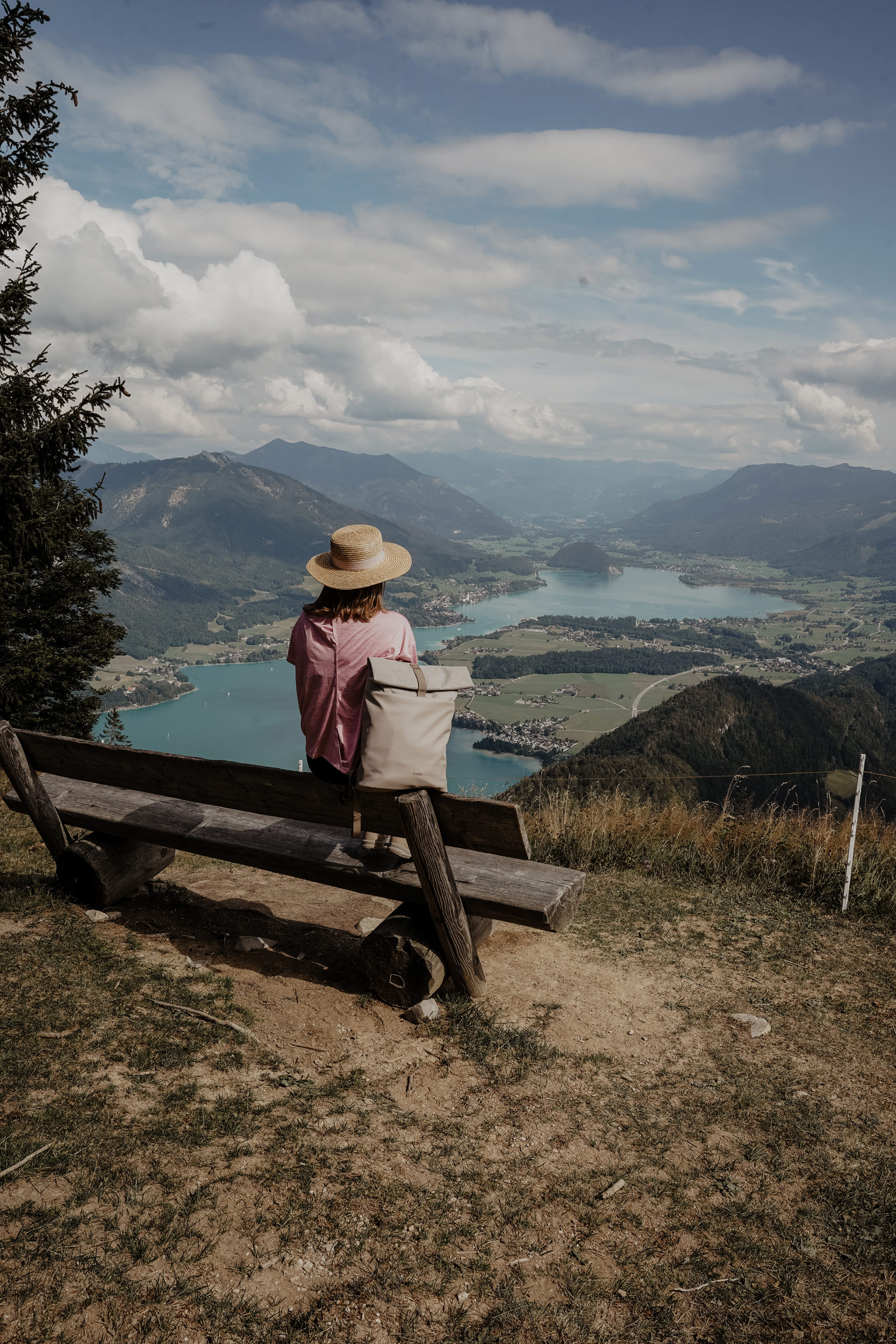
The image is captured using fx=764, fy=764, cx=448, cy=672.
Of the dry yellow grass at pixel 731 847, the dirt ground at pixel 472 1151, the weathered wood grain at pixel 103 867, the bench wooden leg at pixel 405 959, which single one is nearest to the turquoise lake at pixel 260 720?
the dry yellow grass at pixel 731 847

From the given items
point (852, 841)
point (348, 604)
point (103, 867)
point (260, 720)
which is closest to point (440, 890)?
point (348, 604)

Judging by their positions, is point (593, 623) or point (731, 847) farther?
point (593, 623)

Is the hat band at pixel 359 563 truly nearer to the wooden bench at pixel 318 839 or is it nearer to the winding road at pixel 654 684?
the wooden bench at pixel 318 839

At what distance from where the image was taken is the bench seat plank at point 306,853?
373cm

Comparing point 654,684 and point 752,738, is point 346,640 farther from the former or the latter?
point 654,684

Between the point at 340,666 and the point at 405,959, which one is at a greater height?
the point at 340,666

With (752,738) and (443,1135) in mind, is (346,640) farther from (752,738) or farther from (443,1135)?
(752,738)

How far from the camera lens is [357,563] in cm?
359

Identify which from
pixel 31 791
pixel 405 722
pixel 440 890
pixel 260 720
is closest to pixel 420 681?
pixel 405 722

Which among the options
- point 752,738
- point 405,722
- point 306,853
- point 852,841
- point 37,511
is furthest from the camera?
point 752,738

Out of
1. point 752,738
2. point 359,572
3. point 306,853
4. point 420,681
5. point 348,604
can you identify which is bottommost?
point 752,738

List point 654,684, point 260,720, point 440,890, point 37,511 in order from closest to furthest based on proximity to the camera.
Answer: point 440,890, point 37,511, point 260,720, point 654,684

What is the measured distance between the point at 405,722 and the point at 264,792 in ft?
3.71

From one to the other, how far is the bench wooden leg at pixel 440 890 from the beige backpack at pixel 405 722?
113 millimetres
